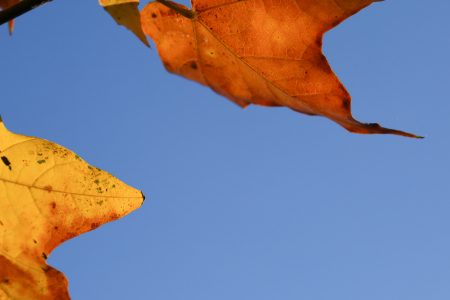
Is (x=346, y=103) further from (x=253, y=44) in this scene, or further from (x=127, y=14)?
(x=127, y=14)

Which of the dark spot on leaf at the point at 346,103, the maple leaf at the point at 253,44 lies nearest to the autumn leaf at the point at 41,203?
the maple leaf at the point at 253,44

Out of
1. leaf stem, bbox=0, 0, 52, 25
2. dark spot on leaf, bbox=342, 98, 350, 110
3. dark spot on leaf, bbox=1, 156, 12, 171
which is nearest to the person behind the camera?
leaf stem, bbox=0, 0, 52, 25

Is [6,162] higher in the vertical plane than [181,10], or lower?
lower

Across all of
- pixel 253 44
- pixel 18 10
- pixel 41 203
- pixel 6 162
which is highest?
pixel 18 10

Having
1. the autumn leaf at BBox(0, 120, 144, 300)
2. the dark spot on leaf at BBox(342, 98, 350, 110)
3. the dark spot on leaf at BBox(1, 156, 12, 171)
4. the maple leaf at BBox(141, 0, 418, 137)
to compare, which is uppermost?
the maple leaf at BBox(141, 0, 418, 137)

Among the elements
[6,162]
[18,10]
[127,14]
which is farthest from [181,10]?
[6,162]

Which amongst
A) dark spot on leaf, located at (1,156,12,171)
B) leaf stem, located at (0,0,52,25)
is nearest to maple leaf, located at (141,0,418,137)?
leaf stem, located at (0,0,52,25)

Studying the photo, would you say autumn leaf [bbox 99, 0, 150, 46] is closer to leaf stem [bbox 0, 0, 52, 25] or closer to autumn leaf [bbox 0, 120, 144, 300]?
leaf stem [bbox 0, 0, 52, 25]
